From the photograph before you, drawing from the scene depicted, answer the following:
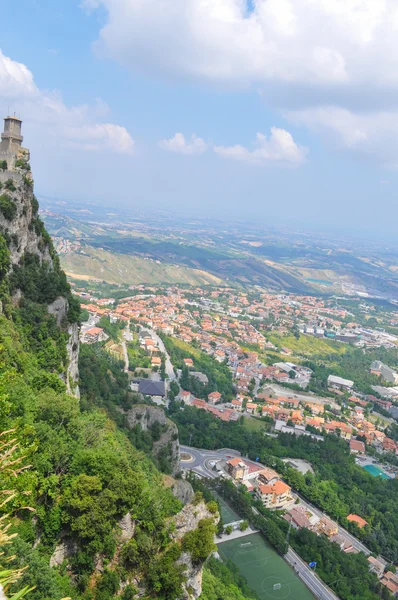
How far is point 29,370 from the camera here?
14.1 metres

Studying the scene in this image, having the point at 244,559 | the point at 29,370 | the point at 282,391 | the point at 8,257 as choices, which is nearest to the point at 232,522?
the point at 244,559

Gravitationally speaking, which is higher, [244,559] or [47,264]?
[47,264]

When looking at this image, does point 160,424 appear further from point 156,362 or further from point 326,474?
point 156,362

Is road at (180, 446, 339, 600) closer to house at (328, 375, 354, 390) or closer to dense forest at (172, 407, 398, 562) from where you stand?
dense forest at (172, 407, 398, 562)

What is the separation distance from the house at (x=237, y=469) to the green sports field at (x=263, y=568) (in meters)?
5.34

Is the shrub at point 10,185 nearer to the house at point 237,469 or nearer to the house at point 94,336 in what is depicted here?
the house at point 237,469

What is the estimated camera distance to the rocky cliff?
60.2 feet

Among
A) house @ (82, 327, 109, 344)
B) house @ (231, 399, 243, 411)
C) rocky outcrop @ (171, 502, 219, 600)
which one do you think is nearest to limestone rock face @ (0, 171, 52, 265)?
rocky outcrop @ (171, 502, 219, 600)

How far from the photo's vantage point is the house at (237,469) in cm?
2938

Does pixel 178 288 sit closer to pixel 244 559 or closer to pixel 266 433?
pixel 266 433

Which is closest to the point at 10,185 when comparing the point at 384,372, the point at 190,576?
the point at 190,576

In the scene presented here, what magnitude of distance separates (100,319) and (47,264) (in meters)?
34.2

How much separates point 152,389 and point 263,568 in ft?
63.3

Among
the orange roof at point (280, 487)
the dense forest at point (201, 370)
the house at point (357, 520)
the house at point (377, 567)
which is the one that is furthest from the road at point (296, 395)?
the house at point (377, 567)
